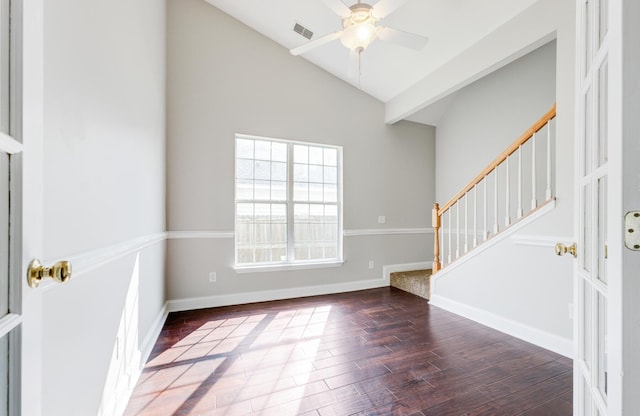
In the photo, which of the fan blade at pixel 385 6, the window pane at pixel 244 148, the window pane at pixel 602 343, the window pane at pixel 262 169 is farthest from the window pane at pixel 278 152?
the window pane at pixel 602 343

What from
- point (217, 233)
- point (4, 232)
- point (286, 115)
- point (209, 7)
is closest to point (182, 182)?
point (217, 233)

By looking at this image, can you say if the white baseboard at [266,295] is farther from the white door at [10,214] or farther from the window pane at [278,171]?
the white door at [10,214]

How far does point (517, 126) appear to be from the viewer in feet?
12.2

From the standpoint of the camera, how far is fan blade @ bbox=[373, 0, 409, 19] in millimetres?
1969

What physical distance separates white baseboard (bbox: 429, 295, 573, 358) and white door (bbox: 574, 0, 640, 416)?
1547 millimetres

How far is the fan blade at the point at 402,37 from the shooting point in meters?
2.26

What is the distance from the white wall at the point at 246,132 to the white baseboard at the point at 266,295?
18mm

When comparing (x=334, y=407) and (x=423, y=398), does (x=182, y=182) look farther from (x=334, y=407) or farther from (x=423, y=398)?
(x=423, y=398)

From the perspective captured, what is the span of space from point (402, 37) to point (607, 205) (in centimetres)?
212

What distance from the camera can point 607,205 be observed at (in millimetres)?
750

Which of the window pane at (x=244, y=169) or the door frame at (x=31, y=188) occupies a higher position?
the window pane at (x=244, y=169)

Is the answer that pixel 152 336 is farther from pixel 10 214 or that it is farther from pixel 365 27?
pixel 365 27

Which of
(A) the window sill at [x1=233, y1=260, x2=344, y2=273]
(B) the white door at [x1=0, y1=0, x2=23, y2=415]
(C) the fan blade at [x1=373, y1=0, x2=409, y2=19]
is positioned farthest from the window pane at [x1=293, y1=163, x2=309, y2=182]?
(B) the white door at [x1=0, y1=0, x2=23, y2=415]

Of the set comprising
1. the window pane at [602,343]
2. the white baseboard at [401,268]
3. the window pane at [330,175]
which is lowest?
the white baseboard at [401,268]
